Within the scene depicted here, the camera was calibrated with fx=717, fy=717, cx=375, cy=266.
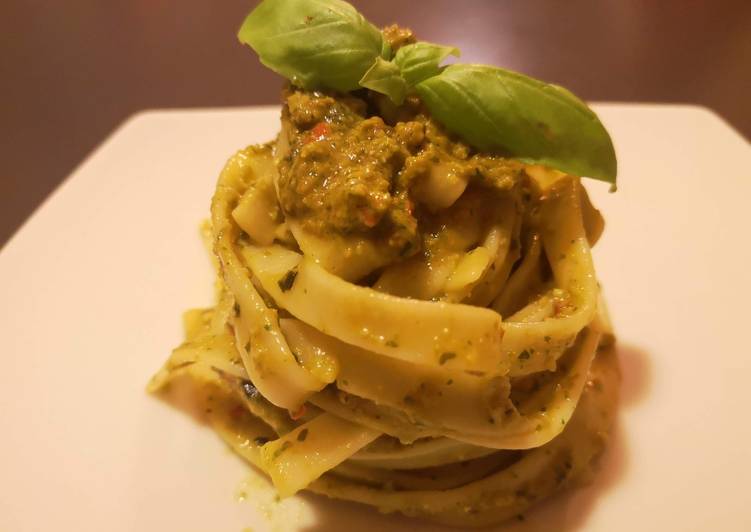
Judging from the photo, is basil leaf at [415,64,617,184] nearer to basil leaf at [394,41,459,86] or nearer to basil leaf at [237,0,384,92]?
basil leaf at [394,41,459,86]

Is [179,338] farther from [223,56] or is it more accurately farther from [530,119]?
[223,56]

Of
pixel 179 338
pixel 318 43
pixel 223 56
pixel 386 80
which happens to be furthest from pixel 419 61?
pixel 223 56

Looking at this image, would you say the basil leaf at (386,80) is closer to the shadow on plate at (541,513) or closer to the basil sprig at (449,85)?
the basil sprig at (449,85)

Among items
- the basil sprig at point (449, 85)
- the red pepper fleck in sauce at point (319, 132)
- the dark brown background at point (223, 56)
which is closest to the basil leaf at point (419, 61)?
the basil sprig at point (449, 85)

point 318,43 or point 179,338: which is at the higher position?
point 318,43

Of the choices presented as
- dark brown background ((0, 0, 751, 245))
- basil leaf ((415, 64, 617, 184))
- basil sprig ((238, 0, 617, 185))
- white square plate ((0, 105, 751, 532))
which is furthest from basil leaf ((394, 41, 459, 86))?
dark brown background ((0, 0, 751, 245))

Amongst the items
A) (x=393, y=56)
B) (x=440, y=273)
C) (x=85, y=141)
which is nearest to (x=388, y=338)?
(x=440, y=273)

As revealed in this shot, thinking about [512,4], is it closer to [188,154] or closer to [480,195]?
[188,154]
